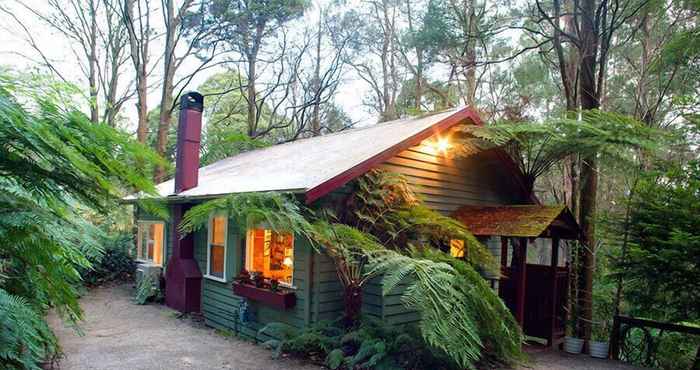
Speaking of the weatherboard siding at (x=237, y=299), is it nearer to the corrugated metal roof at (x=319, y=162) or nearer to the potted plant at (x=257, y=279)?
the potted plant at (x=257, y=279)

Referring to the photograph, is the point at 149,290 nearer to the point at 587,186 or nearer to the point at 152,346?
the point at 152,346

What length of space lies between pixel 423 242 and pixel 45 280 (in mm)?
5122

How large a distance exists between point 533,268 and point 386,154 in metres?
3.28

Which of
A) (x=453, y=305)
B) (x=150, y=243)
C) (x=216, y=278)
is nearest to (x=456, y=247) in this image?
(x=453, y=305)

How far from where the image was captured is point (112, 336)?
21.1 feet

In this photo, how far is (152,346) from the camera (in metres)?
5.96

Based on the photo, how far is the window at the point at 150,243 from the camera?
407 inches

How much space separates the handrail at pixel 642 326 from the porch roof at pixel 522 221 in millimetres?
1348

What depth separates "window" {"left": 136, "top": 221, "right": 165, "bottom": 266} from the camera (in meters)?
10.3

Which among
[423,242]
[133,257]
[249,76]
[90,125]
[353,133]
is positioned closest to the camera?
[90,125]

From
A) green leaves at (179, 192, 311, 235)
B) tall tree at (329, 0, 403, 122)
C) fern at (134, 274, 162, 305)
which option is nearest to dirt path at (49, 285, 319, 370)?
fern at (134, 274, 162, 305)

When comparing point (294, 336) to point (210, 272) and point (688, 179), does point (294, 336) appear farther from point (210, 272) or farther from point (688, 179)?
point (688, 179)

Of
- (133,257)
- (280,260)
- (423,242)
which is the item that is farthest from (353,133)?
(133,257)

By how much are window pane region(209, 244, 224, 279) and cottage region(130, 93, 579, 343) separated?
0.02 m
